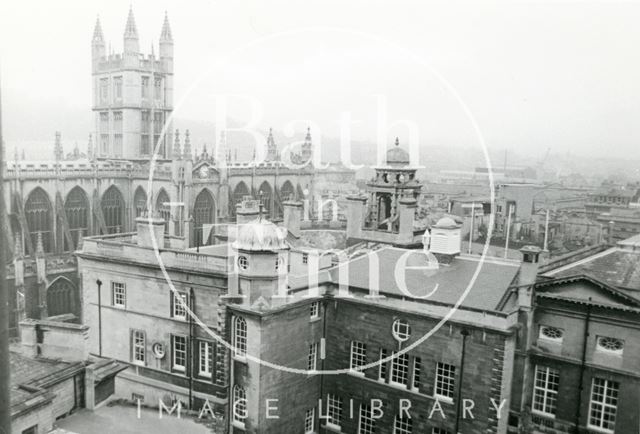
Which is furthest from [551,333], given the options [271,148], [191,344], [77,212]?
[271,148]

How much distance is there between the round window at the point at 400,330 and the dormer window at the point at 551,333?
5.72 meters

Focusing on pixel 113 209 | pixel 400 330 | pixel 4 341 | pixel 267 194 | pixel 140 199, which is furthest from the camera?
pixel 267 194

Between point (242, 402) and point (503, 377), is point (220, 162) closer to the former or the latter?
point (242, 402)

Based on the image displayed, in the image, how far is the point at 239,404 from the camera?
25.8 metres

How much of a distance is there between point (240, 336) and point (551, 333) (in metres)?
13.2

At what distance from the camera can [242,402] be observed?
2566cm

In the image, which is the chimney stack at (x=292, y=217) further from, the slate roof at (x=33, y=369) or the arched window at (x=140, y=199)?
the arched window at (x=140, y=199)

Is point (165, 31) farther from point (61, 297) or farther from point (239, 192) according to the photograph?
point (61, 297)

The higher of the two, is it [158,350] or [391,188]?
[391,188]

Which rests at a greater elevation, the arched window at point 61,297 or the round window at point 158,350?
the round window at point 158,350

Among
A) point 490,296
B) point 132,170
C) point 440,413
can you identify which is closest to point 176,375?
→ point 440,413

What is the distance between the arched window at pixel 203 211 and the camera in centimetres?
6228

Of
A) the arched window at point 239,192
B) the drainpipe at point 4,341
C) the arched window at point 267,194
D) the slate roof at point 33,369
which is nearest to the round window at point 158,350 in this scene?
the slate roof at point 33,369

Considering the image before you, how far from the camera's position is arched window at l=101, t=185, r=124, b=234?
6288cm
